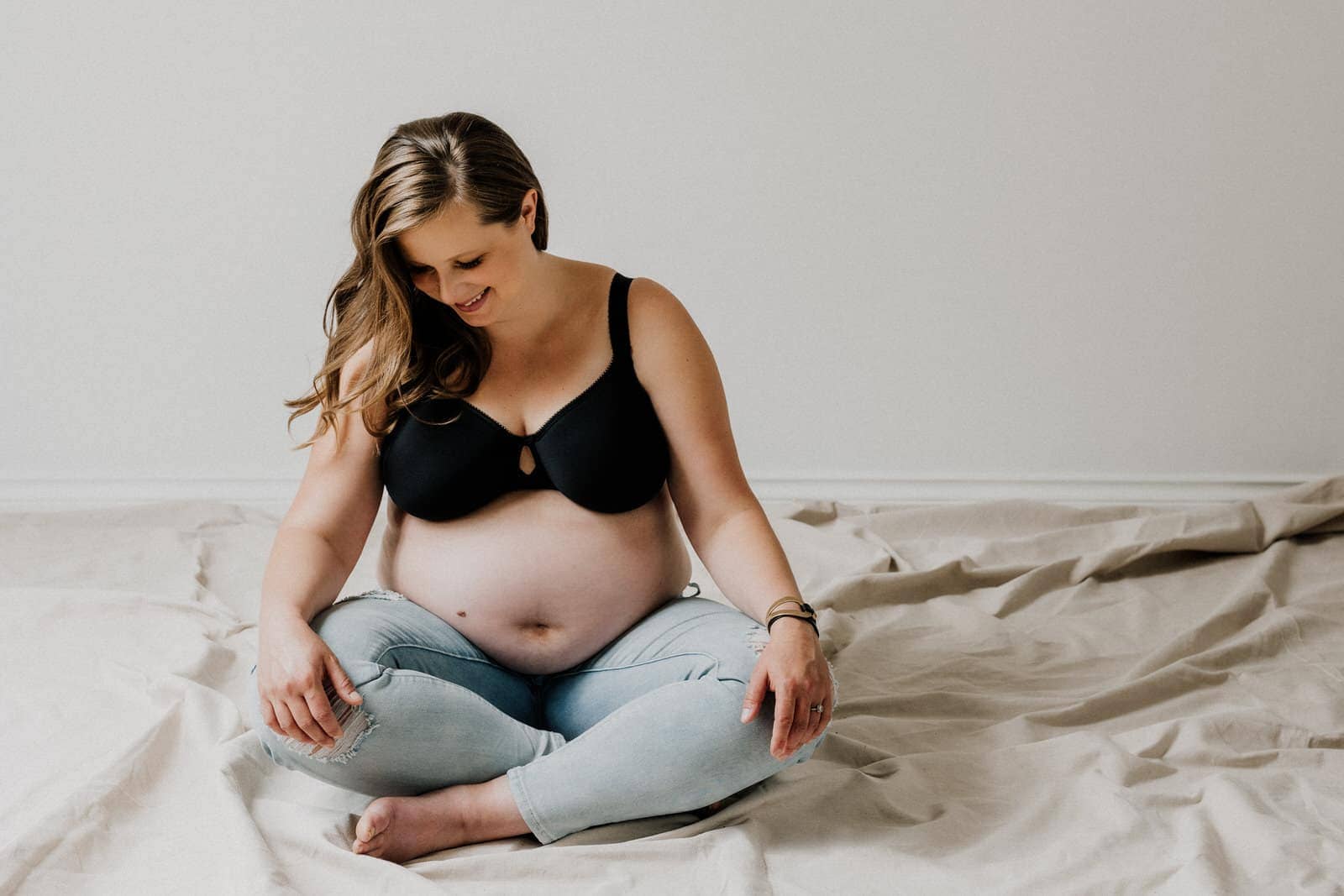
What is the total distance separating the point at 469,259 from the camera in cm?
137

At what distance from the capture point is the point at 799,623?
1.34 m

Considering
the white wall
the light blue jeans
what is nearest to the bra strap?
the light blue jeans

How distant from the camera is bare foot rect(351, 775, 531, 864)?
1287 millimetres

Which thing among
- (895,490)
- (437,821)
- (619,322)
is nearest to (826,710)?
(437,821)

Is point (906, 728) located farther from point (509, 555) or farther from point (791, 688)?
point (509, 555)

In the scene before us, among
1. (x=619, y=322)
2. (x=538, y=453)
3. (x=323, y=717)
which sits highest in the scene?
(x=619, y=322)

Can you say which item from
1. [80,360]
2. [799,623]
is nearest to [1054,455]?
[799,623]

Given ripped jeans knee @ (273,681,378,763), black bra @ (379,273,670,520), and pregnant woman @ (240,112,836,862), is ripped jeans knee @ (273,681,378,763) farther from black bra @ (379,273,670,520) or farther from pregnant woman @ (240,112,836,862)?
black bra @ (379,273,670,520)

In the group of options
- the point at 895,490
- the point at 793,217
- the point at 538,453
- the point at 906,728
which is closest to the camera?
the point at 538,453

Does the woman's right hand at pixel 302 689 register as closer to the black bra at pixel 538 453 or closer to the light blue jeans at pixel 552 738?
the light blue jeans at pixel 552 738

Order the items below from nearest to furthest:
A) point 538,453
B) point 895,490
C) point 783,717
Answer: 1. point 783,717
2. point 538,453
3. point 895,490

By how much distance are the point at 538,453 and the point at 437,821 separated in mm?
450

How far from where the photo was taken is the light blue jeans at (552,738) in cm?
129

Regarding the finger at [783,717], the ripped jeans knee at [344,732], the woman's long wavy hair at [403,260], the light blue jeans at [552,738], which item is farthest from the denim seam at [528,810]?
the woman's long wavy hair at [403,260]
